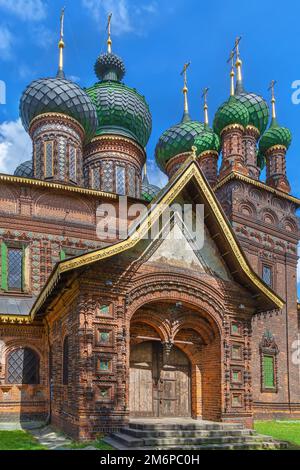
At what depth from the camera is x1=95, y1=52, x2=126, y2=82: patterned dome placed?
2414 cm

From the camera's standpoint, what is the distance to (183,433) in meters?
9.43

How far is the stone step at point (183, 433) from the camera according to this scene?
909 centimetres

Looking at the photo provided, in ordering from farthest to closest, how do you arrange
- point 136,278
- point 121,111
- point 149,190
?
1. point 149,190
2. point 121,111
3. point 136,278

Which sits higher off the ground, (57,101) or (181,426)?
(57,101)

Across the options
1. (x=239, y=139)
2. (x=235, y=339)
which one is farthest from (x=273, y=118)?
(x=235, y=339)

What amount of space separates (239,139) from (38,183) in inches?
317

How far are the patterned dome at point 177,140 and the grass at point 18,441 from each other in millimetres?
14783

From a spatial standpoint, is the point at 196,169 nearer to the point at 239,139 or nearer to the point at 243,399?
Answer: the point at 243,399

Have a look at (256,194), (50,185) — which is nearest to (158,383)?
(50,185)

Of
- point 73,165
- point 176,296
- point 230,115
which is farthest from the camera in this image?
point 230,115

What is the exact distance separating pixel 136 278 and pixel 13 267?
5.84m

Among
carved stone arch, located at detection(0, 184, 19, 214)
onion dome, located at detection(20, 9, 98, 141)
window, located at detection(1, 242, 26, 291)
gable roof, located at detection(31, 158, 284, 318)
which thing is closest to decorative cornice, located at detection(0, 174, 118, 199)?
carved stone arch, located at detection(0, 184, 19, 214)

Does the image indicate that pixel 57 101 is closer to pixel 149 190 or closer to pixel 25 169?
pixel 25 169

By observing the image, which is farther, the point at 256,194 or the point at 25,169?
the point at 25,169
